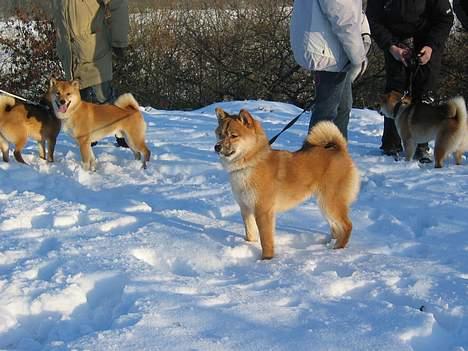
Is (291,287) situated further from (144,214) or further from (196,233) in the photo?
(144,214)

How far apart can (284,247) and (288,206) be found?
310mm

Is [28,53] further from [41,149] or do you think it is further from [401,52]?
[401,52]

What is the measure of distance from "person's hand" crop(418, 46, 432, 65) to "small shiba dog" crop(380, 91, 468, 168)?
0.55 meters

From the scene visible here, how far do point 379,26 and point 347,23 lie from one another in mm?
2060

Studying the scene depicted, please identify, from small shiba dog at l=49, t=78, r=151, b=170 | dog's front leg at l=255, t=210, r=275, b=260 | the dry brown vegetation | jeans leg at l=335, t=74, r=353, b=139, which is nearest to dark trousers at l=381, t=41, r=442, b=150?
jeans leg at l=335, t=74, r=353, b=139

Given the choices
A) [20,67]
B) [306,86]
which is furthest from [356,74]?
[20,67]

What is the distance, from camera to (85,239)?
372 cm

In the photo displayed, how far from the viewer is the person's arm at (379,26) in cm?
577

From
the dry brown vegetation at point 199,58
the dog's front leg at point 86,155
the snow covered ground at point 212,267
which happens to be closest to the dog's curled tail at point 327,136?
the snow covered ground at point 212,267

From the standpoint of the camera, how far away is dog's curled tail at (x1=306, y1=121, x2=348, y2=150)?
3771 millimetres

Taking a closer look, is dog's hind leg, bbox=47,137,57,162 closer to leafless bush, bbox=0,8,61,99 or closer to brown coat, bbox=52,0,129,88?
brown coat, bbox=52,0,129,88

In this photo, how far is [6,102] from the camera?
19.5 ft

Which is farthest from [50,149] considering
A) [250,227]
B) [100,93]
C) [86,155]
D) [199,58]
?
[199,58]

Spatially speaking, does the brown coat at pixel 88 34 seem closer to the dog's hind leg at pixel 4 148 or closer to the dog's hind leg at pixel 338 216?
the dog's hind leg at pixel 4 148
